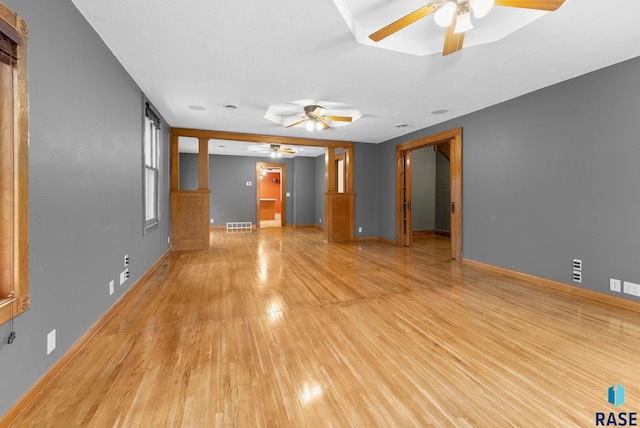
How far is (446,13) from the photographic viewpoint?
6.55ft

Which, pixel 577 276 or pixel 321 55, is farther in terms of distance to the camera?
pixel 577 276

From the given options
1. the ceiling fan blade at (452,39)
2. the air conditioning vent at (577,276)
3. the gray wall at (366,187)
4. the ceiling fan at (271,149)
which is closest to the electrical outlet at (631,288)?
the air conditioning vent at (577,276)

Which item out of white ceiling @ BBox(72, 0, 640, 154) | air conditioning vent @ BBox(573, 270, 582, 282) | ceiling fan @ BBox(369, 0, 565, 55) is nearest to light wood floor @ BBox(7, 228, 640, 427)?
air conditioning vent @ BBox(573, 270, 582, 282)

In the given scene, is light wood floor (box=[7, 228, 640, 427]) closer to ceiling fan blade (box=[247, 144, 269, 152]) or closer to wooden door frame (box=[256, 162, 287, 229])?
ceiling fan blade (box=[247, 144, 269, 152])

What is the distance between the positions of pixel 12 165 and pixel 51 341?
1.06 metres

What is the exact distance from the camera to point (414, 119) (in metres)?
5.14

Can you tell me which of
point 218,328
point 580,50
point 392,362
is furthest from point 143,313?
point 580,50

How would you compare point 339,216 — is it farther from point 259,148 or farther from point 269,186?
point 269,186

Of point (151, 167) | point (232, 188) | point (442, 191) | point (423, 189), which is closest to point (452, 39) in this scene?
point (151, 167)

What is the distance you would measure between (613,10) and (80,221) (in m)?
4.28

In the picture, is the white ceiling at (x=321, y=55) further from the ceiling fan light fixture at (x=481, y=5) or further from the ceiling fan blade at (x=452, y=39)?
the ceiling fan light fixture at (x=481, y=5)

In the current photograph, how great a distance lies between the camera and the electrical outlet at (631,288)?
2.78m

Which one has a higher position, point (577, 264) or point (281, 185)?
point (281, 185)

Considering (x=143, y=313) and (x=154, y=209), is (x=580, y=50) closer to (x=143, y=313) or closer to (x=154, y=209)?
(x=143, y=313)
